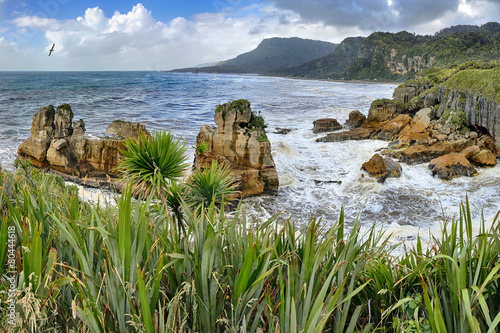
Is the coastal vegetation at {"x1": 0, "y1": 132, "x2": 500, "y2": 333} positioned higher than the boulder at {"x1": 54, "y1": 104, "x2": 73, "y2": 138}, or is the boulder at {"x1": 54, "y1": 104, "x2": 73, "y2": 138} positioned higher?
the boulder at {"x1": 54, "y1": 104, "x2": 73, "y2": 138}

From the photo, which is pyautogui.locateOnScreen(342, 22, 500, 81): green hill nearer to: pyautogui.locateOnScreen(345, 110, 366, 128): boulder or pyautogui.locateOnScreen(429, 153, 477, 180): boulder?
pyautogui.locateOnScreen(345, 110, 366, 128): boulder

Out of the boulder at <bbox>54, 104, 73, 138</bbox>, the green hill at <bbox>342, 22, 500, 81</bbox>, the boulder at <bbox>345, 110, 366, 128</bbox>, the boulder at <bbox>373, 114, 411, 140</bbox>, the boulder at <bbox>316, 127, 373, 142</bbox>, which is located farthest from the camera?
the green hill at <bbox>342, 22, 500, 81</bbox>

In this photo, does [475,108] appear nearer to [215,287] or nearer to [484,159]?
[484,159]

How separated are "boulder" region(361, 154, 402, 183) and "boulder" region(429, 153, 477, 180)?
1.77m

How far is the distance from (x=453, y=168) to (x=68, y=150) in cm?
1811

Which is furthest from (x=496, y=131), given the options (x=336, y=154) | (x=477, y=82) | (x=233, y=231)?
(x=233, y=231)

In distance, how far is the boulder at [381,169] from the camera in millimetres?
15800

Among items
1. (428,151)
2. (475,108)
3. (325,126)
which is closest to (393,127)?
(325,126)

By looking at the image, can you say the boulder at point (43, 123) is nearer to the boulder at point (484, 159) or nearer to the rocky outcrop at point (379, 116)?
the rocky outcrop at point (379, 116)

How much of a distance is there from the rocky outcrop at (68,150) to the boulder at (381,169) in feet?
37.1

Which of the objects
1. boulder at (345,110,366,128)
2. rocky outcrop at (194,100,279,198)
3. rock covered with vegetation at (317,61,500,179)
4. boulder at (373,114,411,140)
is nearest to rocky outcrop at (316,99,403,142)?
rock covered with vegetation at (317,61,500,179)

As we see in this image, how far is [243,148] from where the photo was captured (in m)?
14.2

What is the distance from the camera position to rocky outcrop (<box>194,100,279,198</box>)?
45.9 feet

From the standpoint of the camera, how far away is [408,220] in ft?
39.8
